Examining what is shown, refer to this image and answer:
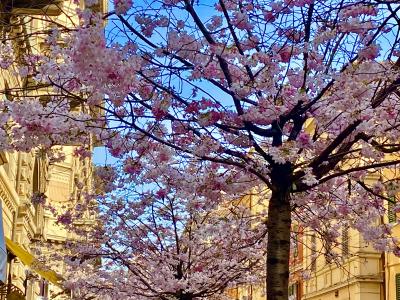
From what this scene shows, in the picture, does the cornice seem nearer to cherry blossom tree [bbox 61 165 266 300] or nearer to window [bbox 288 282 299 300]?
cherry blossom tree [bbox 61 165 266 300]

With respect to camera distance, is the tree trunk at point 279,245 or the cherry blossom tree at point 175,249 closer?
the tree trunk at point 279,245

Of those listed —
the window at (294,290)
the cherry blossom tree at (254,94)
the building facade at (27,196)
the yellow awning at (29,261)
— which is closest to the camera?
the cherry blossom tree at (254,94)

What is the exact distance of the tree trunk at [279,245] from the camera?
9602mm

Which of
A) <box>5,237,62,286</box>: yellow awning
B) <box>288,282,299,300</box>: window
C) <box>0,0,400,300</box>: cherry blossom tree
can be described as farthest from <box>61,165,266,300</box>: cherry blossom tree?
<box>288,282,299,300</box>: window

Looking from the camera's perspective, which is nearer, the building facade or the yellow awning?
the building facade

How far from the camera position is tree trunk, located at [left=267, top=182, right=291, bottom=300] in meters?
9.60

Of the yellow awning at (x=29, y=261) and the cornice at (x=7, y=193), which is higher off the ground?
the cornice at (x=7, y=193)

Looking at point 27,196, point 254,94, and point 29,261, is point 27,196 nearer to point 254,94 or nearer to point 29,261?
point 29,261

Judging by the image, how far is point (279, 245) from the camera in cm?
977

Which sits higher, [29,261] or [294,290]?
[294,290]

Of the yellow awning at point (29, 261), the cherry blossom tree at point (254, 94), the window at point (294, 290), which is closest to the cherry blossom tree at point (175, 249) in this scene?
the yellow awning at point (29, 261)

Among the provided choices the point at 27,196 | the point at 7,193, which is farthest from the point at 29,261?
the point at 27,196

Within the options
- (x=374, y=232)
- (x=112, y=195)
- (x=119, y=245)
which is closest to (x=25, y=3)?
(x=112, y=195)

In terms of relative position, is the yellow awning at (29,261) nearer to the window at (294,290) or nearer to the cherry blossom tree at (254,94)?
the cherry blossom tree at (254,94)
